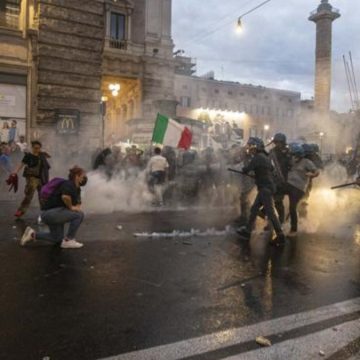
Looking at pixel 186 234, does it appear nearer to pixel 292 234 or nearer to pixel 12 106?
pixel 292 234

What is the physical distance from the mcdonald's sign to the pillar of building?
3138cm

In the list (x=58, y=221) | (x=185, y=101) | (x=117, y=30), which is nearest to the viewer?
(x=58, y=221)

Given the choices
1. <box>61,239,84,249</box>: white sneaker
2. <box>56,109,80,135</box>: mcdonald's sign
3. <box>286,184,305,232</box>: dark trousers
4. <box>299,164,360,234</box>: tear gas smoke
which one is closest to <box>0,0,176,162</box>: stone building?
<box>56,109,80,135</box>: mcdonald's sign

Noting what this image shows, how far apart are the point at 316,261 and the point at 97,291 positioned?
314 centimetres

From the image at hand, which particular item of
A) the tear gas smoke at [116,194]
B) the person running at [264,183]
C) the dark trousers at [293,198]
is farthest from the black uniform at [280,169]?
the tear gas smoke at [116,194]

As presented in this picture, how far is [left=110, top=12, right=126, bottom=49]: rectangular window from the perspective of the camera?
23.3 meters

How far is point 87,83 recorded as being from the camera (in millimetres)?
16500

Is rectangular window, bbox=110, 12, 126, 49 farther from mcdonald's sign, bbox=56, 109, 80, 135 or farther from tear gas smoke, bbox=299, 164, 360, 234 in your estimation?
tear gas smoke, bbox=299, 164, 360, 234

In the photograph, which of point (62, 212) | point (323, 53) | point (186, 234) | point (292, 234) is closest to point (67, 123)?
point (186, 234)

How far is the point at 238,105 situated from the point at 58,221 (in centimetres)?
4843

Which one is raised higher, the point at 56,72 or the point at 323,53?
the point at 323,53

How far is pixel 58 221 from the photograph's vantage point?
602cm

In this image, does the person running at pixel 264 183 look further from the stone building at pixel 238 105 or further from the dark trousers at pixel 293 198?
the stone building at pixel 238 105

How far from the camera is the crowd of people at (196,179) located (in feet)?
20.0
